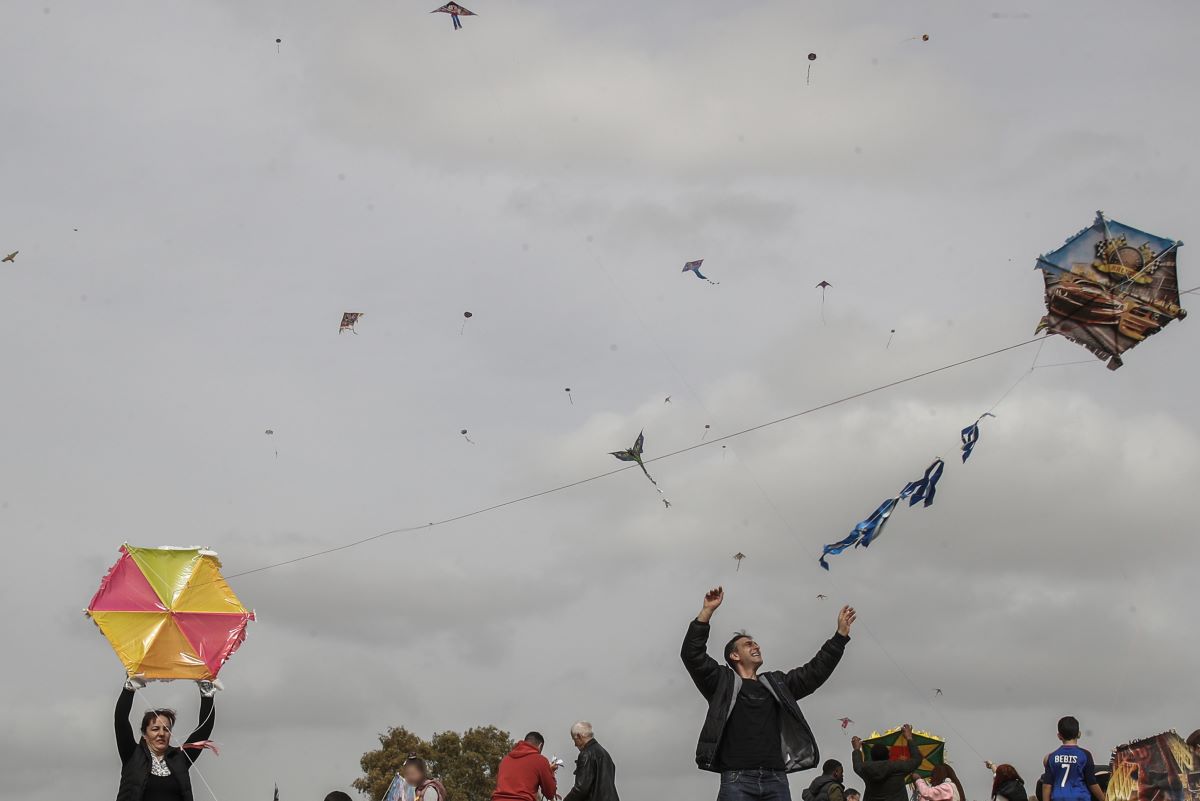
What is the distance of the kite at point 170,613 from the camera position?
10.2 meters

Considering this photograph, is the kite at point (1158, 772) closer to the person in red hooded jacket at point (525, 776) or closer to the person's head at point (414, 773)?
the person in red hooded jacket at point (525, 776)

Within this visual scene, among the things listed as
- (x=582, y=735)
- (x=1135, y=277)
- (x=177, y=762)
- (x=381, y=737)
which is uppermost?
(x=381, y=737)

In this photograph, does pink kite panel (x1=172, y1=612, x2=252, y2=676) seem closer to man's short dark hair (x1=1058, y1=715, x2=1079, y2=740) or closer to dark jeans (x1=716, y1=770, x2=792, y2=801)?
dark jeans (x1=716, y1=770, x2=792, y2=801)

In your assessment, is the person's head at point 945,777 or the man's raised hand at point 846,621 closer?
the man's raised hand at point 846,621

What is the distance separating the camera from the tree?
42.7 meters

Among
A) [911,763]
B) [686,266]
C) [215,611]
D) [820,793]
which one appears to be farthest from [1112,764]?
[686,266]

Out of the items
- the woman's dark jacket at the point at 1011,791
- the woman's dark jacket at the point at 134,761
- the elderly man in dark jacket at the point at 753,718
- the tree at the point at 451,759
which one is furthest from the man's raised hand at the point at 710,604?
the tree at the point at 451,759

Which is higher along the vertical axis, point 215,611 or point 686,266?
point 686,266

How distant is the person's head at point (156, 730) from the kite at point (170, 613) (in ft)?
4.52

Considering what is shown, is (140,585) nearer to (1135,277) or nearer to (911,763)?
(911,763)

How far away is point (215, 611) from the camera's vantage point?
420 inches

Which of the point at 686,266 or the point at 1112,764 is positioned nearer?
the point at 1112,764

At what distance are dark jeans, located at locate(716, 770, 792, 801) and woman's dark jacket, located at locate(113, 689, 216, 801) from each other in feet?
11.3

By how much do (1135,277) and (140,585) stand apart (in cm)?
915
